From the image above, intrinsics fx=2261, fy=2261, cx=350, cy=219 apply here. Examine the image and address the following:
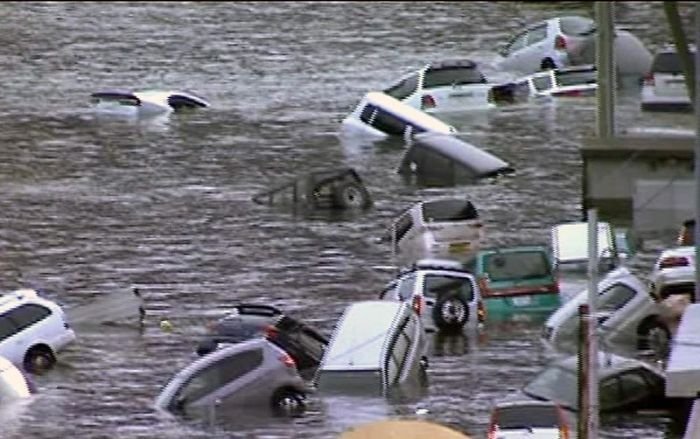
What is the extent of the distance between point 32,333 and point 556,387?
269 inches

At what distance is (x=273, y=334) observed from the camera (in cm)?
2706

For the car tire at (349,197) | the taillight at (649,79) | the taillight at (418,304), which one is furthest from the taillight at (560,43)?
the taillight at (418,304)

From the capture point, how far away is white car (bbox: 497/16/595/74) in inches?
2062

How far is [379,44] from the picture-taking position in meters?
57.0

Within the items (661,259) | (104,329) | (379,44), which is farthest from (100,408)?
(379,44)

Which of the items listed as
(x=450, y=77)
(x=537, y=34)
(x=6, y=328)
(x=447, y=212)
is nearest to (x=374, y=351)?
(x=6, y=328)

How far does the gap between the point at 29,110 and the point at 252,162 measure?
7.60m

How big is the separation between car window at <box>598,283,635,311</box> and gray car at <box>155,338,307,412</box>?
16.2ft

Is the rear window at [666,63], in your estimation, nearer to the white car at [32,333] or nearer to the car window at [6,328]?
the white car at [32,333]

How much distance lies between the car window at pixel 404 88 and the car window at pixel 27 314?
2070cm

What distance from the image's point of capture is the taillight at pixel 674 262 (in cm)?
3108

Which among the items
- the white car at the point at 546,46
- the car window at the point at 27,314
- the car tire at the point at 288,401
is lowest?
the car tire at the point at 288,401

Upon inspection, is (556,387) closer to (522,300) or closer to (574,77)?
(522,300)

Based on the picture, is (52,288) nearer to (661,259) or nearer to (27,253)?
(27,253)
